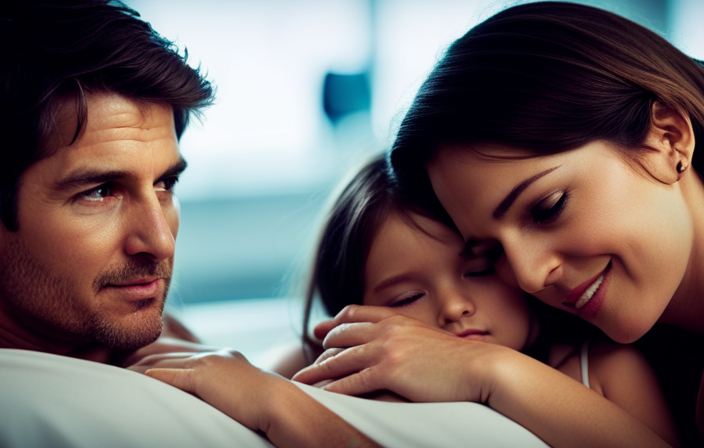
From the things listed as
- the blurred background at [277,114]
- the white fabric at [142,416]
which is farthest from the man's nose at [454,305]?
the blurred background at [277,114]

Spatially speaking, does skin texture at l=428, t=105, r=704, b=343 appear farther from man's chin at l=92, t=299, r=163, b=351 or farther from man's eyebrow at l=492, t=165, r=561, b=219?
man's chin at l=92, t=299, r=163, b=351

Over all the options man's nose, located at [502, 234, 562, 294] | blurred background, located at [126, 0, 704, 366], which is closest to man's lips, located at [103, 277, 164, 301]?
man's nose, located at [502, 234, 562, 294]

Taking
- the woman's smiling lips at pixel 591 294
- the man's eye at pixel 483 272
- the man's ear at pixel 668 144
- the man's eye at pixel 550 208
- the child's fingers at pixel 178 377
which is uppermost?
the man's ear at pixel 668 144

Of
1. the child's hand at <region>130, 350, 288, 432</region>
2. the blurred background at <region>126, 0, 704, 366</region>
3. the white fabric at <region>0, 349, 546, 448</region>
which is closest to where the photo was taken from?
the white fabric at <region>0, 349, 546, 448</region>

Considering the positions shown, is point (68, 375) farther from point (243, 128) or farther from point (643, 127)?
point (243, 128)

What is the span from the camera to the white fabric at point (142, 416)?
773 mm

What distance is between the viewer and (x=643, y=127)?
1.09 meters

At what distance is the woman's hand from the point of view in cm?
100

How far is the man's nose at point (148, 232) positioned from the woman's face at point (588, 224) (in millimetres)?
553

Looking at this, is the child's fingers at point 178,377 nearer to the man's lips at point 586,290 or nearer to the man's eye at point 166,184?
the man's eye at point 166,184

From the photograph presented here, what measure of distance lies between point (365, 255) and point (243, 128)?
3.63 meters

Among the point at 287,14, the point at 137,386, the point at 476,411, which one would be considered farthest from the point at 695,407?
the point at 287,14

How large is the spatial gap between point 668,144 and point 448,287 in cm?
50

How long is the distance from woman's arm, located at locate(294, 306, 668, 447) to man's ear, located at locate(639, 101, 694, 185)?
403 millimetres
